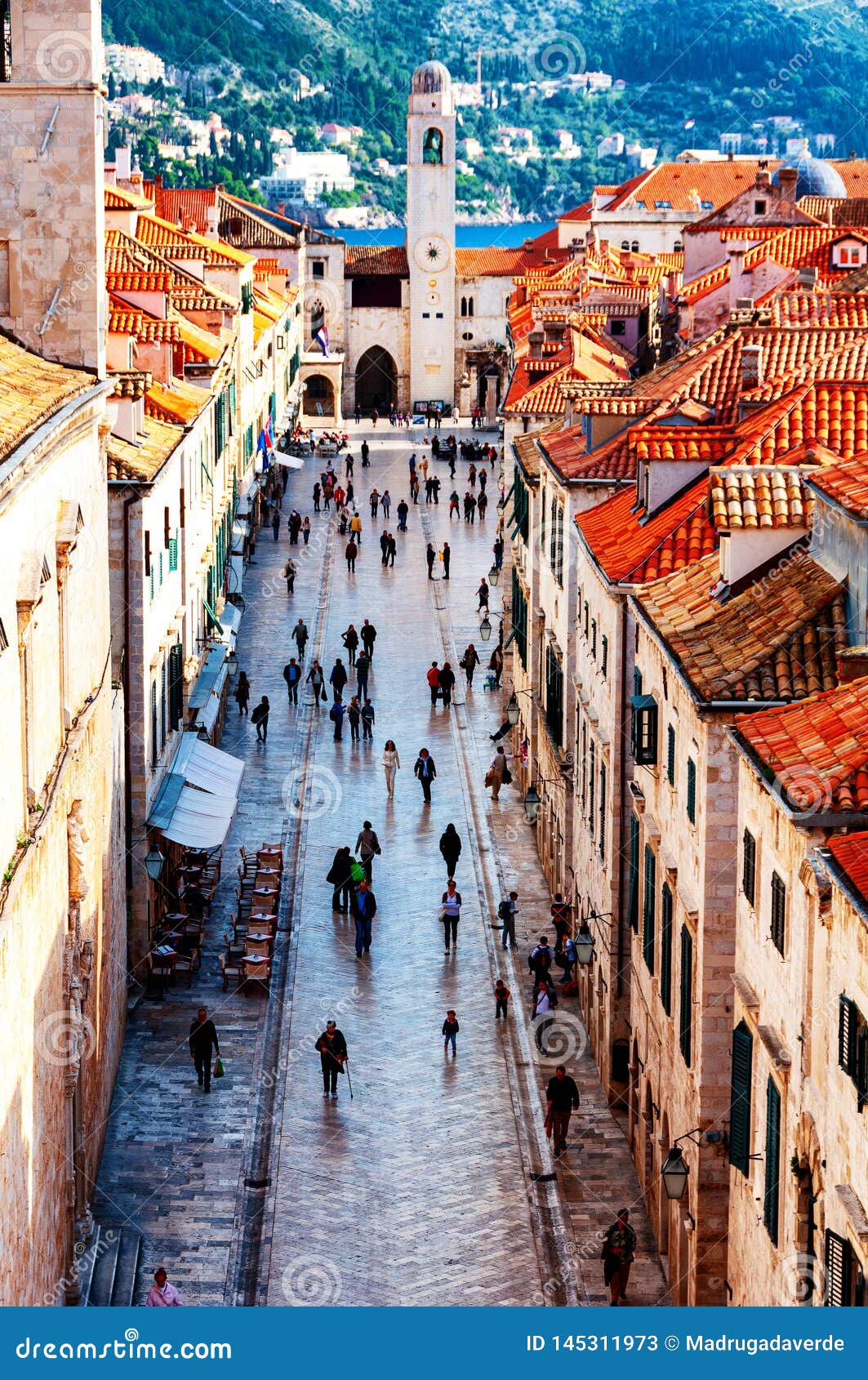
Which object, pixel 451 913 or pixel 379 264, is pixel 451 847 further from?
pixel 379 264

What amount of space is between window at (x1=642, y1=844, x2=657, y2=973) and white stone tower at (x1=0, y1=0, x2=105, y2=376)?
9.68 metres

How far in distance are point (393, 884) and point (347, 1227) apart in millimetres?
14088

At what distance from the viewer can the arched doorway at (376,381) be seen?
5167 inches

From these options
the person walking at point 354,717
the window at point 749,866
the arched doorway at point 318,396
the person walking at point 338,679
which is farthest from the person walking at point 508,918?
the arched doorway at point 318,396

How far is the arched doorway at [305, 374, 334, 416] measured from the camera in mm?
119812

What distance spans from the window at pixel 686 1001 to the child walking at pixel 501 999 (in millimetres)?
8776

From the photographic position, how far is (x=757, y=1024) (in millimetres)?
20562

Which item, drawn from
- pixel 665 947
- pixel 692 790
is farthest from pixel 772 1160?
pixel 665 947

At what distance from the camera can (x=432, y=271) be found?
129 metres

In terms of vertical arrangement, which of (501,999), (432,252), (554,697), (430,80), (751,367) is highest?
(751,367)

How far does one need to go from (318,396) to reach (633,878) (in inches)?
3683

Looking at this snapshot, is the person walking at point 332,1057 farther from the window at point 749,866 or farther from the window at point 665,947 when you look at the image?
the window at point 749,866
